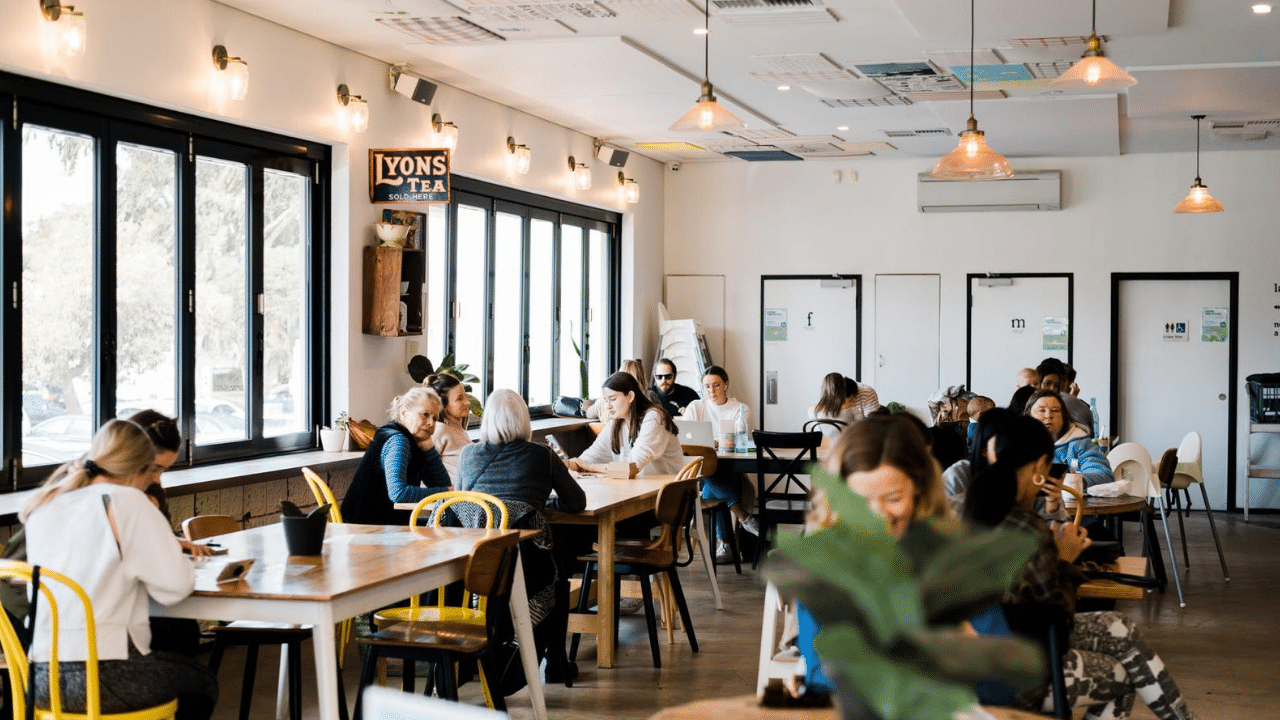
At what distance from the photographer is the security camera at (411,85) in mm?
8148

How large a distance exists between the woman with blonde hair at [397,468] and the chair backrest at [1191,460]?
5.50 meters

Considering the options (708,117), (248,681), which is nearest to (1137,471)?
(708,117)

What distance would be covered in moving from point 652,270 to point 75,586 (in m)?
9.59

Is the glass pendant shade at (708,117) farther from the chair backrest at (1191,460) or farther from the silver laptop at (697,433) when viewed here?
the chair backrest at (1191,460)

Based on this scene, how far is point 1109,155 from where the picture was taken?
1208 centimetres

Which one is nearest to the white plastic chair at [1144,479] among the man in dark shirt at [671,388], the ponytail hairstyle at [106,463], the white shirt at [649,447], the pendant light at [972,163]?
the pendant light at [972,163]

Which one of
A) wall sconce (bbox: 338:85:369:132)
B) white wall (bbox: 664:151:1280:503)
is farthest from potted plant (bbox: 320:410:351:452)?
white wall (bbox: 664:151:1280:503)

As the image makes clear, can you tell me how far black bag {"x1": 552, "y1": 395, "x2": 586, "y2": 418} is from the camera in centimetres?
1092

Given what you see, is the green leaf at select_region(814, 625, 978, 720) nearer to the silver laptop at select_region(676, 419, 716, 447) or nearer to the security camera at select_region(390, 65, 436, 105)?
the security camera at select_region(390, 65, 436, 105)

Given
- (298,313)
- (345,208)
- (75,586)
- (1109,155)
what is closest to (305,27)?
(345,208)

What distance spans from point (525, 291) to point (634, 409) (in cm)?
314

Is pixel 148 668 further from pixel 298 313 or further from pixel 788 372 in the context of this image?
pixel 788 372

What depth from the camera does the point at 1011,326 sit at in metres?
12.4

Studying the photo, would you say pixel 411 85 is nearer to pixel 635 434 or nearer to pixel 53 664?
pixel 635 434
